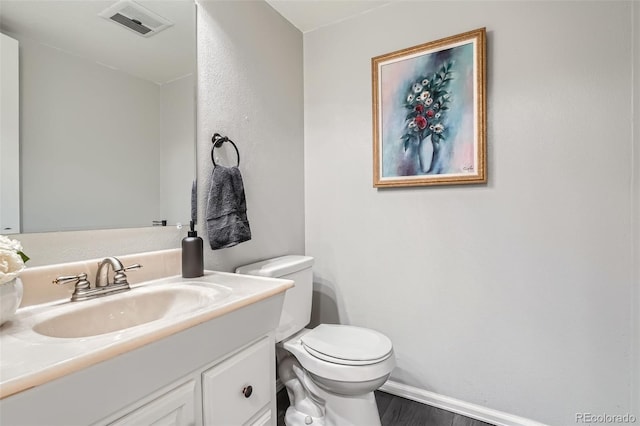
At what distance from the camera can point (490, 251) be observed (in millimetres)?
1541

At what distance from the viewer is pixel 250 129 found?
5.39 feet

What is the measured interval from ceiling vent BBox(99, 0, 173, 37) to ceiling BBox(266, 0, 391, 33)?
744 mm

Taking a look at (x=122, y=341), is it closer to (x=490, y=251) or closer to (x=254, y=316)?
(x=254, y=316)

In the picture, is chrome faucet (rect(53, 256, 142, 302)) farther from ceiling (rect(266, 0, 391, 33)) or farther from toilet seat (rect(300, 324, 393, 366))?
ceiling (rect(266, 0, 391, 33))

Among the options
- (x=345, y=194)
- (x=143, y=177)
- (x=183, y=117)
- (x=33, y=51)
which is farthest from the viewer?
(x=345, y=194)

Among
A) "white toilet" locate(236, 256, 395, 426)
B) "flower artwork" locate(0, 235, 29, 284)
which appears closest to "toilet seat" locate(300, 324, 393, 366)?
"white toilet" locate(236, 256, 395, 426)

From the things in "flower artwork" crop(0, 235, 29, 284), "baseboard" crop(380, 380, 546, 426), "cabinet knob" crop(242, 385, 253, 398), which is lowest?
"baseboard" crop(380, 380, 546, 426)

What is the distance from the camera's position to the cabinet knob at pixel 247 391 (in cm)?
97

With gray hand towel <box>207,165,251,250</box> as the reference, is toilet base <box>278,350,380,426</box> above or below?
below

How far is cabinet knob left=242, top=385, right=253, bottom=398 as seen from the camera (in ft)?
3.18

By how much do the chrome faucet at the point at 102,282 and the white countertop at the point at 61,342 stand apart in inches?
1.5

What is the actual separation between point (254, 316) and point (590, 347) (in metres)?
1.46

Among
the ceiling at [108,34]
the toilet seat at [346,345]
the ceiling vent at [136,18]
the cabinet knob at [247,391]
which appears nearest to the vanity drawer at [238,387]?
the cabinet knob at [247,391]

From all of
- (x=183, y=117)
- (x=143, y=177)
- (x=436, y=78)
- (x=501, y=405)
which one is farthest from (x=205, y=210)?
(x=501, y=405)
